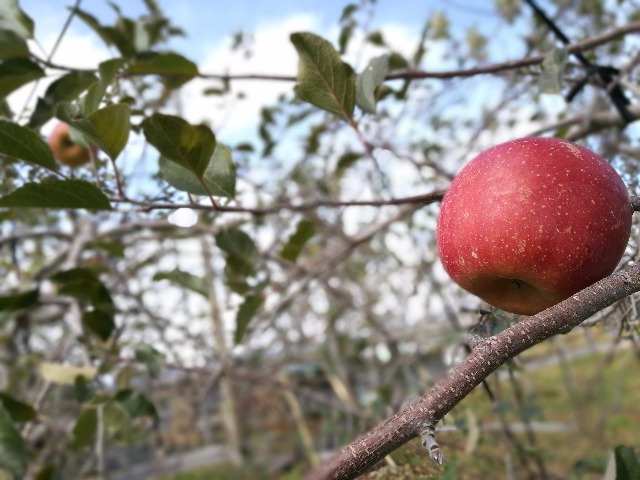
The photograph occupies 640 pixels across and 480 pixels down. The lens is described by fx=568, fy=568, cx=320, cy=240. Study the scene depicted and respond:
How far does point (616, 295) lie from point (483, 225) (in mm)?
131

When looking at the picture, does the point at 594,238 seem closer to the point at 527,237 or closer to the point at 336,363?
the point at 527,237

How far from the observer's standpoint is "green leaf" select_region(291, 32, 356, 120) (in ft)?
2.23

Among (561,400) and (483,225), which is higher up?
(561,400)

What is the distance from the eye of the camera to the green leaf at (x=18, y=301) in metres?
0.90

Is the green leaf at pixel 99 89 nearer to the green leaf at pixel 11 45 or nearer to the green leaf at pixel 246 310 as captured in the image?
the green leaf at pixel 11 45

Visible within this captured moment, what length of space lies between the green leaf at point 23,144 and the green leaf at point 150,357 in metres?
0.45

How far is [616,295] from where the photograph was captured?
40 centimetres

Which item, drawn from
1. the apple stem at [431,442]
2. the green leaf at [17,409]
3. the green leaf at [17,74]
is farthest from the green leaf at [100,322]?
the apple stem at [431,442]

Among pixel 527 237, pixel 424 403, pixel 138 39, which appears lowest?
pixel 424 403

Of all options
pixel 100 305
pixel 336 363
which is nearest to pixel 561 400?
pixel 336 363

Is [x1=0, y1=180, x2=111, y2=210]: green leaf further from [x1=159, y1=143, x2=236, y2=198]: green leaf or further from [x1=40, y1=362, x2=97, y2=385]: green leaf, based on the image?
[x1=40, y1=362, x2=97, y2=385]: green leaf

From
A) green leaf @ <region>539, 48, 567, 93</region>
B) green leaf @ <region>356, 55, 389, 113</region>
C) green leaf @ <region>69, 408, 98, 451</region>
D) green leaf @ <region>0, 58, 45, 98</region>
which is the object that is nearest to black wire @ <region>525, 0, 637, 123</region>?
green leaf @ <region>539, 48, 567, 93</region>

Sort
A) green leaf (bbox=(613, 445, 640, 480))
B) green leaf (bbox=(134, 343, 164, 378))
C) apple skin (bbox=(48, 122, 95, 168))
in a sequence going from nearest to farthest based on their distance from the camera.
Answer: green leaf (bbox=(613, 445, 640, 480)) → green leaf (bbox=(134, 343, 164, 378)) → apple skin (bbox=(48, 122, 95, 168))

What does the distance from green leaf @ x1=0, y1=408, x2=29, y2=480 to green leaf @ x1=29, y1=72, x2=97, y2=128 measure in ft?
1.44
